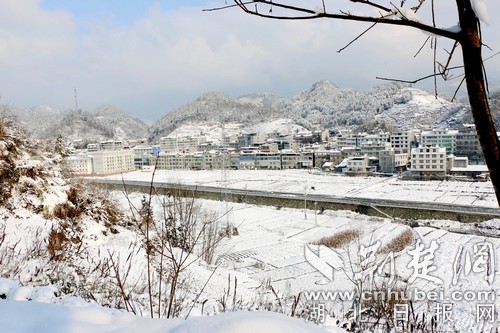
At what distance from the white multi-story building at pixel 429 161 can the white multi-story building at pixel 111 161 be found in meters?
24.4

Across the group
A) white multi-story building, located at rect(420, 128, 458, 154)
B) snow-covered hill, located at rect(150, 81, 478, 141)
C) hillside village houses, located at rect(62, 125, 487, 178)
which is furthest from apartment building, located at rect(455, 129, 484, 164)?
snow-covered hill, located at rect(150, 81, 478, 141)

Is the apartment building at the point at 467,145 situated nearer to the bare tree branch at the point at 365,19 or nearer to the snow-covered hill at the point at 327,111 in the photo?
the snow-covered hill at the point at 327,111

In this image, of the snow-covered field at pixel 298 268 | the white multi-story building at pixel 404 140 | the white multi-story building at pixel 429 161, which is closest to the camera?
the snow-covered field at pixel 298 268

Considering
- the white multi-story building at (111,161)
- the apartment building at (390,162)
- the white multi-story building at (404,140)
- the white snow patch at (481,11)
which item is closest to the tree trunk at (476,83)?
the white snow patch at (481,11)

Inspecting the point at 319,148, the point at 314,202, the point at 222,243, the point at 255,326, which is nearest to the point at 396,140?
the point at 319,148

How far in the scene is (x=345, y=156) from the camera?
34.4 metres

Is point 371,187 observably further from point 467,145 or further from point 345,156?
point 467,145

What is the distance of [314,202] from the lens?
19.3 m

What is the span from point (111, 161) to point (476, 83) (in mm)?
39202

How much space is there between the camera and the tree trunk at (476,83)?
0.69 metres

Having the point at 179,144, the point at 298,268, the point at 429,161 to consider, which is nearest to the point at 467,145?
the point at 429,161

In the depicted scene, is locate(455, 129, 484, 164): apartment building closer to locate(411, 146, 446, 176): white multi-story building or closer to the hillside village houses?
the hillside village houses

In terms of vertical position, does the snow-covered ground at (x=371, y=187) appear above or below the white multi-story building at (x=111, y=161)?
below

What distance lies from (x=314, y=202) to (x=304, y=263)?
8.75 m
